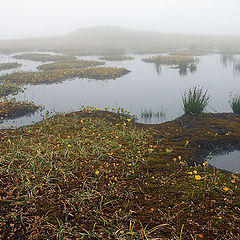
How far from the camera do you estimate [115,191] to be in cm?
432

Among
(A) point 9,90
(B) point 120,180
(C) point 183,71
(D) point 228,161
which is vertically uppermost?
(C) point 183,71

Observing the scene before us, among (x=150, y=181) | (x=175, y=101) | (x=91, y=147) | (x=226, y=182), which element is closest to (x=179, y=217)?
(x=150, y=181)

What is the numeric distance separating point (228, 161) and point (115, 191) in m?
3.76

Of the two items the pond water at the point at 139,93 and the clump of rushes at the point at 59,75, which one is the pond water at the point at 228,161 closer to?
the pond water at the point at 139,93

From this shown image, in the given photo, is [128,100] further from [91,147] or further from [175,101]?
[91,147]

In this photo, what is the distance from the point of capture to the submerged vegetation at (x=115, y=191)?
343 cm

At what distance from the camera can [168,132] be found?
7738 millimetres

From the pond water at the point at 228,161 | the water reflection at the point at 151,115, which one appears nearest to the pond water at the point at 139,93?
the water reflection at the point at 151,115

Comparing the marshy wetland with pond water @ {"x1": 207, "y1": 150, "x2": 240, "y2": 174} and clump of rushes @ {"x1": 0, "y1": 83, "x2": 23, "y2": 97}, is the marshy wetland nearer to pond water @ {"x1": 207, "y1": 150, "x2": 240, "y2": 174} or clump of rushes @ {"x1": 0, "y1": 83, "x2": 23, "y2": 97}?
pond water @ {"x1": 207, "y1": 150, "x2": 240, "y2": 174}

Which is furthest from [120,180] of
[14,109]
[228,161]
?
[14,109]

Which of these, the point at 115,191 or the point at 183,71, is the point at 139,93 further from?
the point at 115,191

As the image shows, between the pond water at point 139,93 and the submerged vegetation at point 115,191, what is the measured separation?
4.05 meters

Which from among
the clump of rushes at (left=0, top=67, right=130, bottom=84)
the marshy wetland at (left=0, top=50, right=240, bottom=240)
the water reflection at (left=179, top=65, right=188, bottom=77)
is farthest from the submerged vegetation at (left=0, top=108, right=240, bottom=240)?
the water reflection at (left=179, top=65, right=188, bottom=77)

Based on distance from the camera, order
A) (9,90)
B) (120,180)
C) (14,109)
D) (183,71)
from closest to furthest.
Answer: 1. (120,180)
2. (14,109)
3. (9,90)
4. (183,71)
